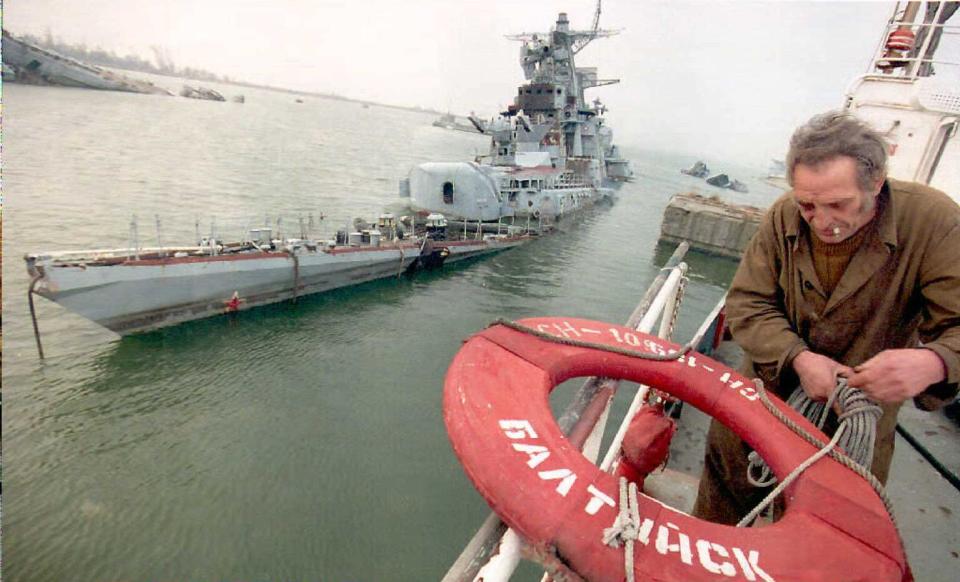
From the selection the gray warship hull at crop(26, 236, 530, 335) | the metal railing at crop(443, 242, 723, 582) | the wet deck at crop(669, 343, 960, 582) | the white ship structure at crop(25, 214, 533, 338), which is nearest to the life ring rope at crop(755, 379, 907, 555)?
the metal railing at crop(443, 242, 723, 582)

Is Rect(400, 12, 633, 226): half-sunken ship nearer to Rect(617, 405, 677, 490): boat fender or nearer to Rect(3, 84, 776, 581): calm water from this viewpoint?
Rect(3, 84, 776, 581): calm water

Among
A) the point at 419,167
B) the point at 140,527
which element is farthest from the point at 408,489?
the point at 419,167

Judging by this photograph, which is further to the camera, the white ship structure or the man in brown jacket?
the white ship structure

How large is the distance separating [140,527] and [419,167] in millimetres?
24499

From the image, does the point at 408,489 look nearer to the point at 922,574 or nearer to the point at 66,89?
the point at 922,574

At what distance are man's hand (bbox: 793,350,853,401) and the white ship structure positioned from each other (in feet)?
49.4

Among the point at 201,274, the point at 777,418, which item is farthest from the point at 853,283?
the point at 201,274

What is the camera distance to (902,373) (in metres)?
1.86

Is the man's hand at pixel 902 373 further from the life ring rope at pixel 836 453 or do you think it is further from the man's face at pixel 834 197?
the man's face at pixel 834 197

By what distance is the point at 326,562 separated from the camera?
702 centimetres

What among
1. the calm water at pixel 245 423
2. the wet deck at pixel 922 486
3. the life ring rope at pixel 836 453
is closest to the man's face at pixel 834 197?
the life ring rope at pixel 836 453

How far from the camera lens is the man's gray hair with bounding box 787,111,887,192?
6.08ft

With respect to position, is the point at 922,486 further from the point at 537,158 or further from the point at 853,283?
the point at 537,158

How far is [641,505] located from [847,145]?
1711mm
